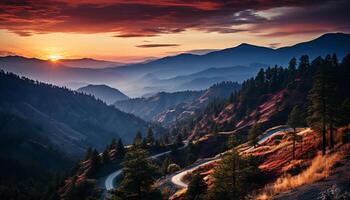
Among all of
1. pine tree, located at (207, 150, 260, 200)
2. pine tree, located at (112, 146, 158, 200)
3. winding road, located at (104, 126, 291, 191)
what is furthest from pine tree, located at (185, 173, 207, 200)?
winding road, located at (104, 126, 291, 191)

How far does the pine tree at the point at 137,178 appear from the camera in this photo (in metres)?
28.3

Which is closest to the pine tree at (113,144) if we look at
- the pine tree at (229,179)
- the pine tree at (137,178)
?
the pine tree at (137,178)

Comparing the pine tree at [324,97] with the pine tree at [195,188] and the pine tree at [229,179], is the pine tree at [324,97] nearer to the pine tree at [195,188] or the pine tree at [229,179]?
the pine tree at [195,188]

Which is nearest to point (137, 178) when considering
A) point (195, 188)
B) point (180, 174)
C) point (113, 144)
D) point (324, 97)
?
point (195, 188)

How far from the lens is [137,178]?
2844 centimetres

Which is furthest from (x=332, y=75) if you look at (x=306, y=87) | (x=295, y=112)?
(x=306, y=87)

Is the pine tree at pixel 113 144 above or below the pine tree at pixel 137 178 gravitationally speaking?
below

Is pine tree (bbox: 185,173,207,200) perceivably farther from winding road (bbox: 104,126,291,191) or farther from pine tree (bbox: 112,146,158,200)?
winding road (bbox: 104,126,291,191)

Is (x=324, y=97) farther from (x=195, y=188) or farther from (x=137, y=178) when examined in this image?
(x=137, y=178)

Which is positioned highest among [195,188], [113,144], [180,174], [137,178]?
[137,178]

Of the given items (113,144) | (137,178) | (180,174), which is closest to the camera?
(137,178)

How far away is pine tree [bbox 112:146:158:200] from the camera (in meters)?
28.3

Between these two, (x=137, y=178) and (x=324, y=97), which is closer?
(x=137, y=178)

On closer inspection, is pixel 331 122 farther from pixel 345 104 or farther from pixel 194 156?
pixel 194 156
